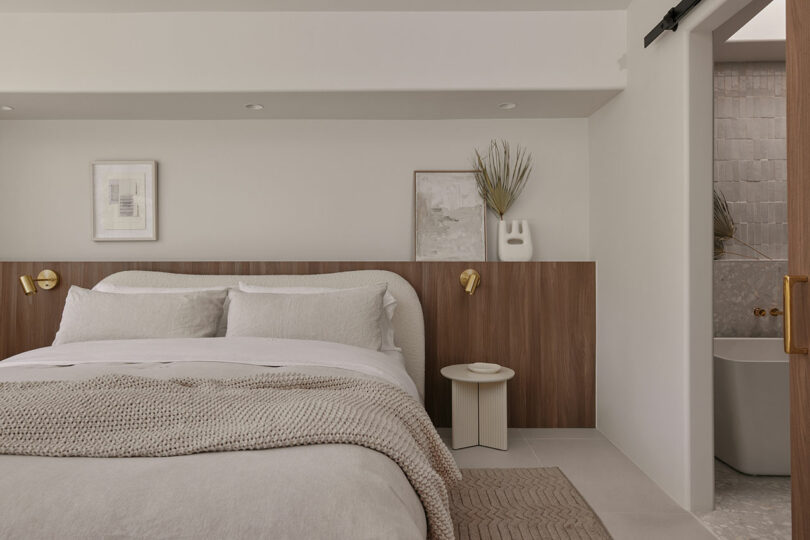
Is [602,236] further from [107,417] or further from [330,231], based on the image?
[107,417]

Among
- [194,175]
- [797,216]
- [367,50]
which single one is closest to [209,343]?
[194,175]

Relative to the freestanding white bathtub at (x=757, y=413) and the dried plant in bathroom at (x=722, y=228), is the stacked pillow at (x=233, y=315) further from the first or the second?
the dried plant in bathroom at (x=722, y=228)

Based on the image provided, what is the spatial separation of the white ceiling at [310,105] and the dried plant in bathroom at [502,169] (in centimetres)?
22

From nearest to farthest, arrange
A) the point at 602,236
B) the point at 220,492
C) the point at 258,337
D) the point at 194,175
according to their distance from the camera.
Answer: the point at 220,492, the point at 258,337, the point at 602,236, the point at 194,175

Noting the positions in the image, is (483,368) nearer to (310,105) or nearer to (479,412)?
(479,412)

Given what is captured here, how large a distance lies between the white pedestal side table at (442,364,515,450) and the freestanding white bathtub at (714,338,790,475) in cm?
108

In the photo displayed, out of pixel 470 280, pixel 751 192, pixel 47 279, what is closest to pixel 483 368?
pixel 470 280

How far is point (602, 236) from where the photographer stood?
11.6 feet

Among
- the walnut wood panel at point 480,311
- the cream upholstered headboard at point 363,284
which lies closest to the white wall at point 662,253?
the walnut wood panel at point 480,311

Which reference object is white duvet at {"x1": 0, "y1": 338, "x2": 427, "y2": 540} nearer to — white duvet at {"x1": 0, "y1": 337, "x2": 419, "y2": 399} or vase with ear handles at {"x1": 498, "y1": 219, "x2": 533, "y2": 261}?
white duvet at {"x1": 0, "y1": 337, "x2": 419, "y2": 399}

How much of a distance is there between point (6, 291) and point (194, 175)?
52.6 inches

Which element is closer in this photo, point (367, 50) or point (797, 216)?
point (797, 216)

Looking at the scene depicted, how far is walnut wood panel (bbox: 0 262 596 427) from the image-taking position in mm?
3648

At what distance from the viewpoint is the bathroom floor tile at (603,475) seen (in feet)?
8.37
